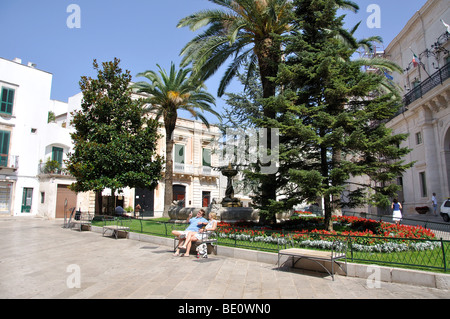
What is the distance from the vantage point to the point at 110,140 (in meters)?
18.0

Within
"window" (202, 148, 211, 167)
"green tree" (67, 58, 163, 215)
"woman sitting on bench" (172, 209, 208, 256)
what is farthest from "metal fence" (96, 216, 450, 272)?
"window" (202, 148, 211, 167)

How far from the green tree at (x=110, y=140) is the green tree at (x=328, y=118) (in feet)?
32.7

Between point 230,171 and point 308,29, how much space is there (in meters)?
7.71

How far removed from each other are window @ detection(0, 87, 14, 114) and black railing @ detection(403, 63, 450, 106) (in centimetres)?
3087

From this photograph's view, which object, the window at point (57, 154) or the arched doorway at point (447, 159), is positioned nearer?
the arched doorway at point (447, 159)

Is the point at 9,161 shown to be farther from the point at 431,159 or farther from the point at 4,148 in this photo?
the point at 431,159

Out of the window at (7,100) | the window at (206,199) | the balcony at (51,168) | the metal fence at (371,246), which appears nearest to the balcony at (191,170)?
the window at (206,199)

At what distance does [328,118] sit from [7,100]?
26004 millimetres

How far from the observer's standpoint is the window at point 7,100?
80.6 feet

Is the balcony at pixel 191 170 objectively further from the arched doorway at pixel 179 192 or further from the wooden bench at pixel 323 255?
the wooden bench at pixel 323 255

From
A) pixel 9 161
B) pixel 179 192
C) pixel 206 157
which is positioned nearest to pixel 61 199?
pixel 9 161

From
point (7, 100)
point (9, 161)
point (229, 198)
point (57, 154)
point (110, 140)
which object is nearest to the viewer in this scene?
point (229, 198)

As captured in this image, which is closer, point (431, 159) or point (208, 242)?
point (208, 242)
